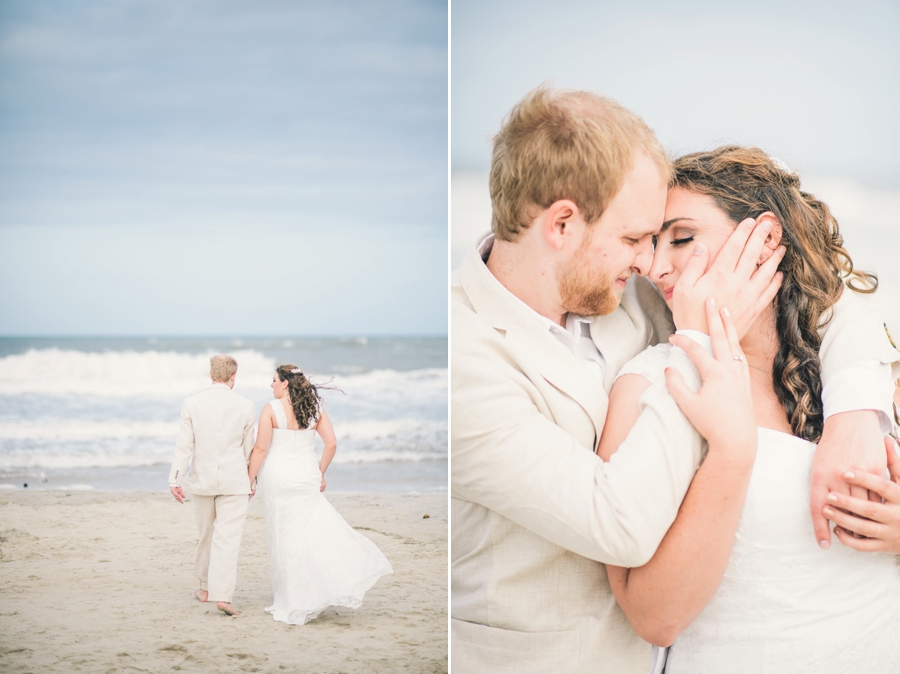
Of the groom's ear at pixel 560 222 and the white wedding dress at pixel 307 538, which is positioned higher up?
the groom's ear at pixel 560 222

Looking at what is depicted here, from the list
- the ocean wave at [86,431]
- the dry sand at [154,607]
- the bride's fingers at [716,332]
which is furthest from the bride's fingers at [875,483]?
the ocean wave at [86,431]

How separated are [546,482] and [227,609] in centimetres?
180

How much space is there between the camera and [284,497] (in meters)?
2.86

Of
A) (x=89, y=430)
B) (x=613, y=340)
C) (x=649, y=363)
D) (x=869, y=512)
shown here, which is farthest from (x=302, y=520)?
(x=869, y=512)

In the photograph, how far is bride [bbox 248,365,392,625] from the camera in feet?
8.96

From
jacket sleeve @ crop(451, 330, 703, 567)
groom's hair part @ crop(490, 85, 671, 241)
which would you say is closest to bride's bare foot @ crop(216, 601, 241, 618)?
jacket sleeve @ crop(451, 330, 703, 567)

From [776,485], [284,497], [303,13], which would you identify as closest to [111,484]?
[284,497]

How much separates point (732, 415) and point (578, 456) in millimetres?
256

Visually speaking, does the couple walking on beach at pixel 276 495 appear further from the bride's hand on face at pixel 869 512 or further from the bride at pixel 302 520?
the bride's hand on face at pixel 869 512

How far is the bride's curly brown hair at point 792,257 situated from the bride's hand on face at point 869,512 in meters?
0.16

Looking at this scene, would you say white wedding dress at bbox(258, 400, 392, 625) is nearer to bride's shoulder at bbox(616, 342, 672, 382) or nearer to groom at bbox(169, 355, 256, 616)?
groom at bbox(169, 355, 256, 616)

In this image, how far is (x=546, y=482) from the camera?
1.21m

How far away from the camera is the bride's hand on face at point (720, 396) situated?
1.19 metres

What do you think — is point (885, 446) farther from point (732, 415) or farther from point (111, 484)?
point (111, 484)
